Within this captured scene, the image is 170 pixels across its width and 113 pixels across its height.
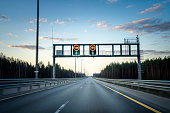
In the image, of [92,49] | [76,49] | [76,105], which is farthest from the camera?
[76,49]

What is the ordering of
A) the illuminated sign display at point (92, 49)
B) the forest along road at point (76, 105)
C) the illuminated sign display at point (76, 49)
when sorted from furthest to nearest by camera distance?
the illuminated sign display at point (76, 49)
the illuminated sign display at point (92, 49)
the forest along road at point (76, 105)

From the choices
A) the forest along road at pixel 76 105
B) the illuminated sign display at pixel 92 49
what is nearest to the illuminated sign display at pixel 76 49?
the illuminated sign display at pixel 92 49

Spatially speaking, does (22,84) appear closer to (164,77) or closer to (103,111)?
(103,111)

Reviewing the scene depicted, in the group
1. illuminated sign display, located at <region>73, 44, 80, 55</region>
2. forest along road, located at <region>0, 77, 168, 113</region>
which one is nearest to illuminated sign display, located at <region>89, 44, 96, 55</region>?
illuminated sign display, located at <region>73, 44, 80, 55</region>

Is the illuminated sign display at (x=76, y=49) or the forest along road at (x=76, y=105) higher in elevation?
the illuminated sign display at (x=76, y=49)

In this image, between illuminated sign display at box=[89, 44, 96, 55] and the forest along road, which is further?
illuminated sign display at box=[89, 44, 96, 55]

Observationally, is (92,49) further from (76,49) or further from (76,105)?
(76,105)

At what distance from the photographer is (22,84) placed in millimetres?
Answer: 12625

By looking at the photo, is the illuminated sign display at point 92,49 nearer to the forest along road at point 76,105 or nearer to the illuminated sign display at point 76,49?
the illuminated sign display at point 76,49

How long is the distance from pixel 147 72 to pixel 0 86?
105m

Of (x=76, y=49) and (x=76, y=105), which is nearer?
(x=76, y=105)

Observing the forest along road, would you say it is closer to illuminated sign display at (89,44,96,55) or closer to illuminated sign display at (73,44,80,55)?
illuminated sign display at (89,44,96,55)

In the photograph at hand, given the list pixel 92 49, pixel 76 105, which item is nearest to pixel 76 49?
pixel 92 49

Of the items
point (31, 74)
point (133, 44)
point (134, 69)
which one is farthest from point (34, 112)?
point (134, 69)
